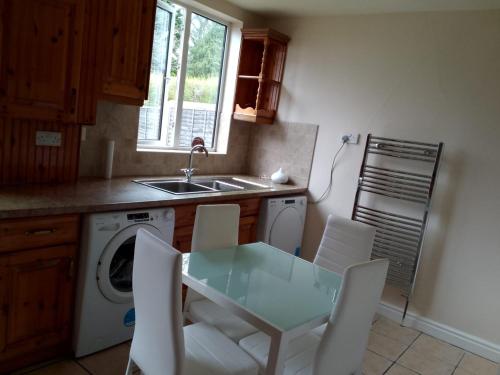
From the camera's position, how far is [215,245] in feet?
7.57

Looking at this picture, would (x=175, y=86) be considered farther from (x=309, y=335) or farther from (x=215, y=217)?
(x=309, y=335)

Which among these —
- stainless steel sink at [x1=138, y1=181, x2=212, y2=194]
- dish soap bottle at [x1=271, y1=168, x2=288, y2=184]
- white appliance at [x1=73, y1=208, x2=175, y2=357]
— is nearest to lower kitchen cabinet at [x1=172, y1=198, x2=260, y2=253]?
white appliance at [x1=73, y1=208, x2=175, y2=357]

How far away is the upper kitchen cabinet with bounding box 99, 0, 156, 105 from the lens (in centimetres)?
238

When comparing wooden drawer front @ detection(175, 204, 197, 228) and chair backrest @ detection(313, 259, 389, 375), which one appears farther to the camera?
wooden drawer front @ detection(175, 204, 197, 228)

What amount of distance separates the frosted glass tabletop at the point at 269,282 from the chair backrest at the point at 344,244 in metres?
0.29

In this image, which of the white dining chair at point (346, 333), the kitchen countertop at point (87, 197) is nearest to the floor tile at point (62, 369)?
the kitchen countertop at point (87, 197)

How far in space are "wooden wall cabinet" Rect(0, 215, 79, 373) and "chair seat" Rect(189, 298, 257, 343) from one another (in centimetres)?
70

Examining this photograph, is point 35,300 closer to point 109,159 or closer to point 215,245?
point 215,245

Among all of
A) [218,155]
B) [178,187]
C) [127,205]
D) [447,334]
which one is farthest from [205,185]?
[447,334]

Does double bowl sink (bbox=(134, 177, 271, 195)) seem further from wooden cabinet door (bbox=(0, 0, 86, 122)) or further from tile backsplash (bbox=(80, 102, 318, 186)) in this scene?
wooden cabinet door (bbox=(0, 0, 86, 122))

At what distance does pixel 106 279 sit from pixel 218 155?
1.87 metres

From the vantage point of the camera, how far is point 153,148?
334 cm

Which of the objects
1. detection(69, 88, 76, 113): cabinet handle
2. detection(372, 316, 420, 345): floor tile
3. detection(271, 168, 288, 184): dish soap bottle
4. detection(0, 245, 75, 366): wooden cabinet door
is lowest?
detection(372, 316, 420, 345): floor tile

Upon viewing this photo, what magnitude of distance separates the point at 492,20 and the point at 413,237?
167 centimetres
